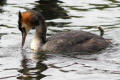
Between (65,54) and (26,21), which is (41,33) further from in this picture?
(65,54)

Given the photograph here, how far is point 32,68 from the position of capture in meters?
12.1

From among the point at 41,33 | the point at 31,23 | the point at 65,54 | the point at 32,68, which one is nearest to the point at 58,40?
the point at 65,54

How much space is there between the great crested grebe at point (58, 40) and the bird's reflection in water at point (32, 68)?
0.47 meters

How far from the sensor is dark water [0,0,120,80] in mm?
11578

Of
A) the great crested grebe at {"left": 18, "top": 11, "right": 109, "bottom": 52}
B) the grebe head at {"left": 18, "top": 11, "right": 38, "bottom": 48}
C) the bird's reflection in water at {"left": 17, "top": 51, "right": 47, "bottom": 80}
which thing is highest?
the grebe head at {"left": 18, "top": 11, "right": 38, "bottom": 48}

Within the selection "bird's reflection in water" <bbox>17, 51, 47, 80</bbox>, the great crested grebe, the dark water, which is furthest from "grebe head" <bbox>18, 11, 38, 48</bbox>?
"bird's reflection in water" <bbox>17, 51, 47, 80</bbox>

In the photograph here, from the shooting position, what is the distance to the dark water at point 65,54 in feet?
38.0

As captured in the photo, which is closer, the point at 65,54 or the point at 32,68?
the point at 32,68

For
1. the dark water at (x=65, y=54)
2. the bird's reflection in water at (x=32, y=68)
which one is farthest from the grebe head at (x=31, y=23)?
the bird's reflection in water at (x=32, y=68)

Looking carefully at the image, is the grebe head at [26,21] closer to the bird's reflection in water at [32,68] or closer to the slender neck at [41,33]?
the slender neck at [41,33]

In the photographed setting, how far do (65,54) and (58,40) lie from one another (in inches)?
18.0

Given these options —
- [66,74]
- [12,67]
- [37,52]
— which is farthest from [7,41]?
[66,74]

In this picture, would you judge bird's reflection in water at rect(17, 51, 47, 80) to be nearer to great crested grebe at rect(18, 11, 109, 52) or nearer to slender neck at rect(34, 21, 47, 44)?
great crested grebe at rect(18, 11, 109, 52)

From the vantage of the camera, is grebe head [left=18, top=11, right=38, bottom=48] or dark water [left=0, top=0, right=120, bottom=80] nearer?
dark water [left=0, top=0, right=120, bottom=80]
